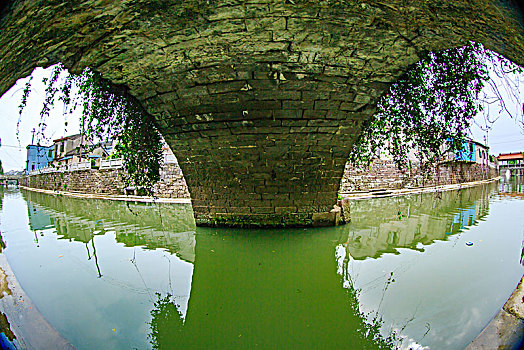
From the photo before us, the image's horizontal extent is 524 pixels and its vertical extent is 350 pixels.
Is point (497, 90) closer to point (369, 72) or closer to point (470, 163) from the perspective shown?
point (369, 72)

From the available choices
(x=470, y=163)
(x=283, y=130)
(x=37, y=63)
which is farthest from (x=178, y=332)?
(x=470, y=163)

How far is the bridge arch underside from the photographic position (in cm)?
198

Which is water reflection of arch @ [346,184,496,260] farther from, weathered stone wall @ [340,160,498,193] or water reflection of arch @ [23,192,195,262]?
weathered stone wall @ [340,160,498,193]

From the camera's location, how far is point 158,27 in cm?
233

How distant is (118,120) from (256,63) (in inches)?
106

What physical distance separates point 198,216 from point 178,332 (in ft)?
12.5

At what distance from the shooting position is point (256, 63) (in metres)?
3.07

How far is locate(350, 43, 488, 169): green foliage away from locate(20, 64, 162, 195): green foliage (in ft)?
12.2

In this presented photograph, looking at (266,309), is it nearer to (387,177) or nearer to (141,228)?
(141,228)

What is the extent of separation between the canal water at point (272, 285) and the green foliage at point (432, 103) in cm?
169

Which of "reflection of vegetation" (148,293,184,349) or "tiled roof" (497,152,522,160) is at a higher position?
"tiled roof" (497,152,522,160)

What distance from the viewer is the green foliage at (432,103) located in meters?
3.52

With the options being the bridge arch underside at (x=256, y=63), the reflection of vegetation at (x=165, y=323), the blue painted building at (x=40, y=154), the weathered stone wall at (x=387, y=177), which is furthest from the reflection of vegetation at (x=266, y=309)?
the weathered stone wall at (x=387, y=177)

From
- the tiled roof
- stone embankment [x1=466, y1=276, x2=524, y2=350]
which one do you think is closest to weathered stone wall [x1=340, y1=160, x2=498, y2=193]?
stone embankment [x1=466, y1=276, x2=524, y2=350]
